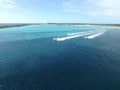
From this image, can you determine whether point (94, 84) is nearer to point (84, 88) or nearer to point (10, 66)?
point (84, 88)

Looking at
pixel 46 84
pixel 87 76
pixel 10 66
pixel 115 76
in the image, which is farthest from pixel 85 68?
pixel 10 66

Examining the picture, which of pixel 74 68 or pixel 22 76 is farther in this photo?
pixel 74 68

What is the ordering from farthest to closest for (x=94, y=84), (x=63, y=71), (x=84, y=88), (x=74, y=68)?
(x=74, y=68) → (x=63, y=71) → (x=94, y=84) → (x=84, y=88)

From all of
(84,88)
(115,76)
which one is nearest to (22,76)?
(84,88)

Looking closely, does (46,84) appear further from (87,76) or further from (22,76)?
(87,76)

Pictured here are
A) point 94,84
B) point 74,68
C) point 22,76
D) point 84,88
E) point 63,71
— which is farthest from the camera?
point 74,68

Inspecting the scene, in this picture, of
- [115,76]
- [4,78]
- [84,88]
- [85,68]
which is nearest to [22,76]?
[4,78]

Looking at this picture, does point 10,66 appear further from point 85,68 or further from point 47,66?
point 85,68

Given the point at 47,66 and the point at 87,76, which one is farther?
the point at 47,66

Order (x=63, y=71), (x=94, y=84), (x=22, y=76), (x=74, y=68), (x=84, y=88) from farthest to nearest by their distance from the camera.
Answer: (x=74, y=68) < (x=63, y=71) < (x=22, y=76) < (x=94, y=84) < (x=84, y=88)
